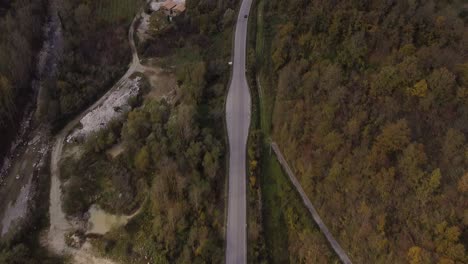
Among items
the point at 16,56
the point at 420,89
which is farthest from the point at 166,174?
the point at 16,56

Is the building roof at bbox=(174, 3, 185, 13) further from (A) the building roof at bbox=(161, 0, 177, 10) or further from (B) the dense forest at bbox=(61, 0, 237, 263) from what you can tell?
(B) the dense forest at bbox=(61, 0, 237, 263)

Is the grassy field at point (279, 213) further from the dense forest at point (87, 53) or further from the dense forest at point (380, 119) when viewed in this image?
the dense forest at point (87, 53)

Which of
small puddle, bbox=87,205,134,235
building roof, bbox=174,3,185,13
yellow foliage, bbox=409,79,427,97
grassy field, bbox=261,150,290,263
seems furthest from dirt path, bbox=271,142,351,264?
building roof, bbox=174,3,185,13

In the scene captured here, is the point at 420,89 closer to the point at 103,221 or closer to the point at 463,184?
the point at 463,184

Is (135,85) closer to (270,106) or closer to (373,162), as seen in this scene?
(270,106)

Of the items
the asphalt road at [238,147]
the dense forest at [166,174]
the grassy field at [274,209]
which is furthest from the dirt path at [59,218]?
the grassy field at [274,209]

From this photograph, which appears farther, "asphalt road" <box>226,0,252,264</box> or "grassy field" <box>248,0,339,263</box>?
"asphalt road" <box>226,0,252,264</box>

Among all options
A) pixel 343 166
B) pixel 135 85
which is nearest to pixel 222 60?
pixel 135 85

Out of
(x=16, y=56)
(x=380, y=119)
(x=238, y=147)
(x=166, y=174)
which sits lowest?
(x=166, y=174)
